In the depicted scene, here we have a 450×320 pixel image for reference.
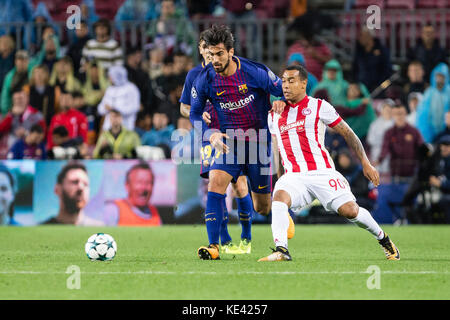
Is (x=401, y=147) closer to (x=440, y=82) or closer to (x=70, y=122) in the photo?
(x=440, y=82)

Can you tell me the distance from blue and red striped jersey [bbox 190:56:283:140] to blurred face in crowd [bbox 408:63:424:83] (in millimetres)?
7576

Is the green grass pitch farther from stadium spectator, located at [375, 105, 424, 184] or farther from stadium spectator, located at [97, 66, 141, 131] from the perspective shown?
stadium spectator, located at [97, 66, 141, 131]

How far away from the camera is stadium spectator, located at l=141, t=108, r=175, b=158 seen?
15188mm

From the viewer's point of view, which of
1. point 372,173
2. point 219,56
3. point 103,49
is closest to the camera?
point 372,173

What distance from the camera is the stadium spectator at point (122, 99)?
1580 centimetres

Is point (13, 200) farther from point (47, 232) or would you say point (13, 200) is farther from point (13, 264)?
point (13, 264)

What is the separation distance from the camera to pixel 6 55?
1695 cm

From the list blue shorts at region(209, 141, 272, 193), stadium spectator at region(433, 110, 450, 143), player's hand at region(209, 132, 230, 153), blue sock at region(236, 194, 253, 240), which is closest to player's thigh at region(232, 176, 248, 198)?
blue sock at region(236, 194, 253, 240)

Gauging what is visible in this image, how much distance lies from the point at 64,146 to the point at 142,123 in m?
1.50

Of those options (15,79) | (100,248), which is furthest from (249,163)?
(15,79)

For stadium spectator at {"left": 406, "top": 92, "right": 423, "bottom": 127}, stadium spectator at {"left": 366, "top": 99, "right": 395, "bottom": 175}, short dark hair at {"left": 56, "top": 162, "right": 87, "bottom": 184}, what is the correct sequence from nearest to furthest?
short dark hair at {"left": 56, "top": 162, "right": 87, "bottom": 184} < stadium spectator at {"left": 366, "top": 99, "right": 395, "bottom": 175} < stadium spectator at {"left": 406, "top": 92, "right": 423, "bottom": 127}

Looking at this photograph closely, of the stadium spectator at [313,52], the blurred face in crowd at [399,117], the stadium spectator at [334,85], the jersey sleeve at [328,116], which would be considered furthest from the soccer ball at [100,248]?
the stadium spectator at [313,52]

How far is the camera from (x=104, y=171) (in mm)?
14547
